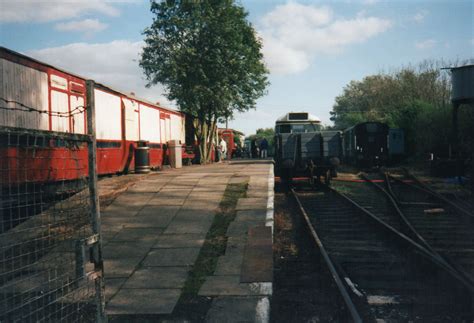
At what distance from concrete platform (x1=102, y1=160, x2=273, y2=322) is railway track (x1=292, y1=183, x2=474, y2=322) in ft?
3.20

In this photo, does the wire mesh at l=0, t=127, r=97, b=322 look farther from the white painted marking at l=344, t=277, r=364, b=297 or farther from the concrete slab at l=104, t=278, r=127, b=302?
the white painted marking at l=344, t=277, r=364, b=297

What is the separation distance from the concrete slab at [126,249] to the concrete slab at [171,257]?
0.60 feet

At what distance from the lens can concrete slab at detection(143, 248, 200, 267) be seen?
547 centimetres

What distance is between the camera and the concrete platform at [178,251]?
13.8 feet

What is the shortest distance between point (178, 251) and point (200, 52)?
18.6m

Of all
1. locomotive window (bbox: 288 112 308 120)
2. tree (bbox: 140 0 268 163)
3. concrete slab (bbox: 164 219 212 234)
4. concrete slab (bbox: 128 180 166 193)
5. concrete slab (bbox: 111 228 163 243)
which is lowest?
concrete slab (bbox: 111 228 163 243)

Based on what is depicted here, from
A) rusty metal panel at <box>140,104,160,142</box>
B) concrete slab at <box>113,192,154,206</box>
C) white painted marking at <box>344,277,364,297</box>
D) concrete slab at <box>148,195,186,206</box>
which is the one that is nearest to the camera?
white painted marking at <box>344,277,364,297</box>

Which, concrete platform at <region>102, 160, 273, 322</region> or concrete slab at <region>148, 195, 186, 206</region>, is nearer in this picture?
concrete platform at <region>102, 160, 273, 322</region>

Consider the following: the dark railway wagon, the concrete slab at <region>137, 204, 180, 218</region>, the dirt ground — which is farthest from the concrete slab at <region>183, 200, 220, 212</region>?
the dark railway wagon

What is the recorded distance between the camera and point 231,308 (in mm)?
4062

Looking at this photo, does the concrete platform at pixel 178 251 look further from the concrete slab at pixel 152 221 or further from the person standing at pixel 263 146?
the person standing at pixel 263 146

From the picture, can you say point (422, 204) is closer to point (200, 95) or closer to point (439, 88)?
point (200, 95)

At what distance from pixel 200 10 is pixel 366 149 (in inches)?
498

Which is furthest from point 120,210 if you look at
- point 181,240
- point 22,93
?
point 22,93
